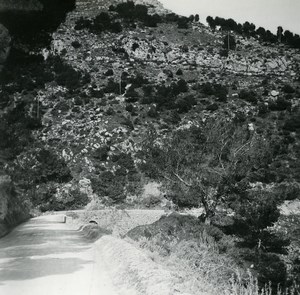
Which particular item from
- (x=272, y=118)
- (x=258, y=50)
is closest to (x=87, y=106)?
(x=272, y=118)

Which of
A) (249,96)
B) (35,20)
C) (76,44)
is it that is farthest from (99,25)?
(35,20)

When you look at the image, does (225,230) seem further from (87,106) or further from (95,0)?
(95,0)

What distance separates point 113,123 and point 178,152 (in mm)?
35342

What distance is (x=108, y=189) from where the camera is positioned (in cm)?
5691

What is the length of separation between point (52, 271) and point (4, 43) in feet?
25.3

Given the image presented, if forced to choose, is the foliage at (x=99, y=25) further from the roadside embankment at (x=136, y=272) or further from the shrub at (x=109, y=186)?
the roadside embankment at (x=136, y=272)

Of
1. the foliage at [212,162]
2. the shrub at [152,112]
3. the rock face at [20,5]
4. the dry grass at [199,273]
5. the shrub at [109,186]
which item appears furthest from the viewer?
the shrub at [152,112]

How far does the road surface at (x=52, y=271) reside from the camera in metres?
9.00

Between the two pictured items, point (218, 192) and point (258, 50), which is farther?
point (258, 50)

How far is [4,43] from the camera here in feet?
46.1

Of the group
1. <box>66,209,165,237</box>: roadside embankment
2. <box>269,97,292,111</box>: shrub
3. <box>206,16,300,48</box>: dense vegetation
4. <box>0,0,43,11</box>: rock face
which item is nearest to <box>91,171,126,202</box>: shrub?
<box>66,209,165,237</box>: roadside embankment

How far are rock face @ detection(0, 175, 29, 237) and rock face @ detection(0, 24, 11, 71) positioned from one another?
12188mm

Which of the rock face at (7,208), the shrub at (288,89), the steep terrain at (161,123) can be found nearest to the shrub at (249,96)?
the steep terrain at (161,123)

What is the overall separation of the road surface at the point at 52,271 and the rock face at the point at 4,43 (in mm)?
6671
